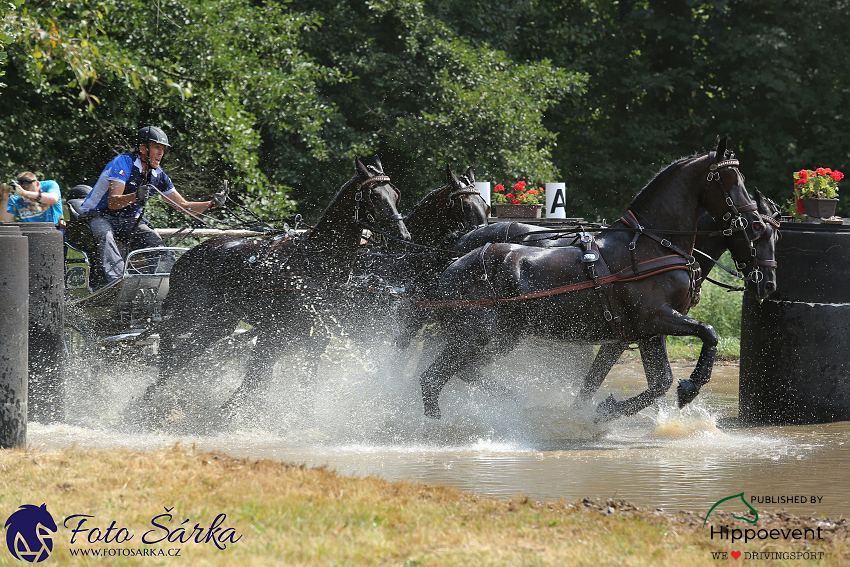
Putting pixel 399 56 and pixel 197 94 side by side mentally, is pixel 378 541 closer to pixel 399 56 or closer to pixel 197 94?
pixel 197 94

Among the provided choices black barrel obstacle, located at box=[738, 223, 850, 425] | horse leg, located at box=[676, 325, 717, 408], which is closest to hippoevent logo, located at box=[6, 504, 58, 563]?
horse leg, located at box=[676, 325, 717, 408]

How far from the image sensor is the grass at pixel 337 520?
4.02 meters

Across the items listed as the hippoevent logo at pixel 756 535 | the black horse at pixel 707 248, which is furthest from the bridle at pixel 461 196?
the hippoevent logo at pixel 756 535

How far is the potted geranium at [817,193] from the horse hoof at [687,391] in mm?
2232

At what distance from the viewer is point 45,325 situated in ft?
24.7

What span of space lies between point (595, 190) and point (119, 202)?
1736cm

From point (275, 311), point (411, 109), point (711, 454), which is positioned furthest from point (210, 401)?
point (411, 109)

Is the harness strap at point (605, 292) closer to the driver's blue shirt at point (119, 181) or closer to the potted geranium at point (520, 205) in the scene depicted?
the potted geranium at point (520, 205)

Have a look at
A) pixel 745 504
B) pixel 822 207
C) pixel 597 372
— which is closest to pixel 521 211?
pixel 597 372

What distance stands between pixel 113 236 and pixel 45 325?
4.40 feet

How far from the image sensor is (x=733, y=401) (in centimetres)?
921

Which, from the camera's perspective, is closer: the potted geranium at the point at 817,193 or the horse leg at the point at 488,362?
the horse leg at the point at 488,362

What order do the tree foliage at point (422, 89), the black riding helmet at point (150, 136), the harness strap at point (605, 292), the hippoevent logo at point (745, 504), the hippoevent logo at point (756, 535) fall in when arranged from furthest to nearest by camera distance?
the tree foliage at point (422, 89) < the black riding helmet at point (150, 136) < the harness strap at point (605, 292) < the hippoevent logo at point (745, 504) < the hippoevent logo at point (756, 535)

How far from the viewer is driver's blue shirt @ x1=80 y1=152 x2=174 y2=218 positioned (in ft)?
27.8
